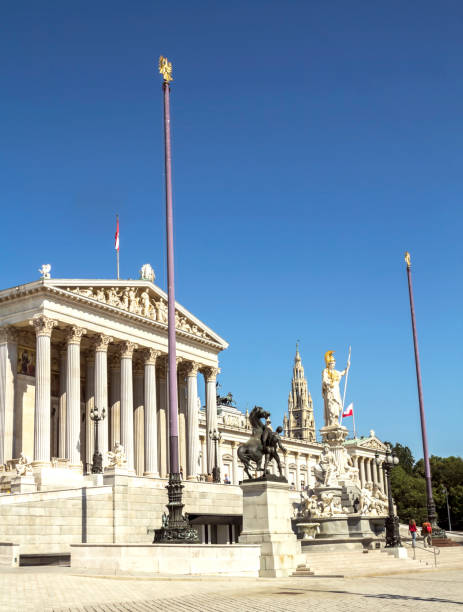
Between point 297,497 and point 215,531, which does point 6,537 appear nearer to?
point 215,531

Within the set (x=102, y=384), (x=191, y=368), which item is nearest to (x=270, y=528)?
(x=102, y=384)

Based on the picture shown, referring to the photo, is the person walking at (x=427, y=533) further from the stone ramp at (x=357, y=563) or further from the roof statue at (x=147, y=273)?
the roof statue at (x=147, y=273)

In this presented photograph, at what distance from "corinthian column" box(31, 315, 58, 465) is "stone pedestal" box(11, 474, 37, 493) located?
482cm

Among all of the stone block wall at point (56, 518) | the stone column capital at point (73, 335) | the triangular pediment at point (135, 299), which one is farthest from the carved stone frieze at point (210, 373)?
the stone block wall at point (56, 518)

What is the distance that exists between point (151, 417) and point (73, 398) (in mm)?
8258

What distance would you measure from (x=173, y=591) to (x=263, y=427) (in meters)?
9.60

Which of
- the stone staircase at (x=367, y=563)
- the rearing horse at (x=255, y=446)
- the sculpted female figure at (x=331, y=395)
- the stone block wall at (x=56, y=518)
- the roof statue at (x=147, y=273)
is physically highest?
the roof statue at (x=147, y=273)

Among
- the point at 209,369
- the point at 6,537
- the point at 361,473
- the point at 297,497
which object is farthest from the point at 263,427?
the point at 361,473

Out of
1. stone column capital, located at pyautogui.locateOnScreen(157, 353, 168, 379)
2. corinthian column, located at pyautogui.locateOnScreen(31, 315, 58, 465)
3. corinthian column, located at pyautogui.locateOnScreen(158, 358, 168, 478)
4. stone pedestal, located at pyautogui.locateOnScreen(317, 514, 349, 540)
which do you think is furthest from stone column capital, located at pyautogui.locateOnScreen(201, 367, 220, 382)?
stone pedestal, located at pyautogui.locateOnScreen(317, 514, 349, 540)

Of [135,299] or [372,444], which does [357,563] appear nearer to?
[135,299]

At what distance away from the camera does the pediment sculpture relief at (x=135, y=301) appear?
55438 mm

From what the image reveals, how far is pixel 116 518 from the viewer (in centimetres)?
4100

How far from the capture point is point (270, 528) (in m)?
25.6

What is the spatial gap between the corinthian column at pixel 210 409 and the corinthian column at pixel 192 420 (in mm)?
1228
